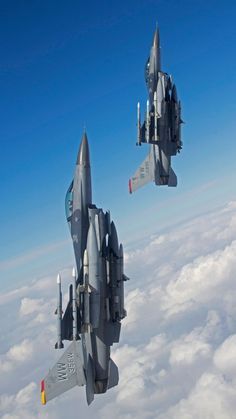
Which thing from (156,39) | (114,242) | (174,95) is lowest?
(114,242)

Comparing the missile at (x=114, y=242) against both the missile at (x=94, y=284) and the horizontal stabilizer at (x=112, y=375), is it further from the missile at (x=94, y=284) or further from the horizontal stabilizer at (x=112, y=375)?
the horizontal stabilizer at (x=112, y=375)

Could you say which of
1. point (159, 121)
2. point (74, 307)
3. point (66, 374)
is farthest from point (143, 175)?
point (66, 374)

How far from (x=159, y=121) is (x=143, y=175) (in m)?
7.41

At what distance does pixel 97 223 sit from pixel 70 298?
5.35 meters

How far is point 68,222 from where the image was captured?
31.5m

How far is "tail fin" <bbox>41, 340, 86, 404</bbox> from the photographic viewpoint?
96.1ft

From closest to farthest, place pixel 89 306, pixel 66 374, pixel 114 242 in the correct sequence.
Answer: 1. pixel 89 306
2. pixel 114 242
3. pixel 66 374

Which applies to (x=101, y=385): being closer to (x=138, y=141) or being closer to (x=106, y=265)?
(x=106, y=265)

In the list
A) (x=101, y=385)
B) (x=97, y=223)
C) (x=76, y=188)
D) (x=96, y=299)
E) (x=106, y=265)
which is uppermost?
(x=76, y=188)

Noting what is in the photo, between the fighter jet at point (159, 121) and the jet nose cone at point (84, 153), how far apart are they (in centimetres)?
778

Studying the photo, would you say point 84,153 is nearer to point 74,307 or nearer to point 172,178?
point 74,307

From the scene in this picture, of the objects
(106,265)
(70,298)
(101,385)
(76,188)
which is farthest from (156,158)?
(101,385)

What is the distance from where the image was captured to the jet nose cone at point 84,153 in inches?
1237

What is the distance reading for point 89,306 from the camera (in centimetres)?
2803
